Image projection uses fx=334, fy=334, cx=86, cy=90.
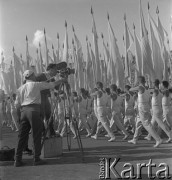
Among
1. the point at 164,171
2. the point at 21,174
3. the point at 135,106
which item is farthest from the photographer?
the point at 135,106

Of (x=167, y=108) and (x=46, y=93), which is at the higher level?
(x=46, y=93)

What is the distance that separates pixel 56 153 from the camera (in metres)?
8.20

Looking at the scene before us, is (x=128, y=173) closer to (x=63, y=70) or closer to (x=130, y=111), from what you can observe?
(x=63, y=70)

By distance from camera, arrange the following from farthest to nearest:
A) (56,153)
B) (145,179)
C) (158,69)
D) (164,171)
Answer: (158,69)
(56,153)
(164,171)
(145,179)

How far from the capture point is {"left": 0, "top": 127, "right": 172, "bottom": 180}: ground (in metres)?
6.06

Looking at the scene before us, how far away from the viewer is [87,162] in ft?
23.7

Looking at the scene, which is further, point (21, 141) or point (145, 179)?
point (21, 141)

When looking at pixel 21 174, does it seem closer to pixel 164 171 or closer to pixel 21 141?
pixel 21 141

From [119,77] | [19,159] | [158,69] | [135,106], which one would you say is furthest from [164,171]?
[119,77]

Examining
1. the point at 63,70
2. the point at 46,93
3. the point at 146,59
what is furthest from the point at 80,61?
the point at 63,70

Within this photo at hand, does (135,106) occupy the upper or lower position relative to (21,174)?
upper

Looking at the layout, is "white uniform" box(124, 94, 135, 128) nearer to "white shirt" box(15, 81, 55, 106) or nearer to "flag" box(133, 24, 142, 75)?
"flag" box(133, 24, 142, 75)

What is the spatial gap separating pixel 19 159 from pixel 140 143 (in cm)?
420

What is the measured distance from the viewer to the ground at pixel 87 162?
606 centimetres
